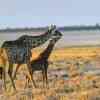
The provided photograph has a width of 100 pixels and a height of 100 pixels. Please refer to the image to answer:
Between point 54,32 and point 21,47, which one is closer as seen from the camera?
point 21,47

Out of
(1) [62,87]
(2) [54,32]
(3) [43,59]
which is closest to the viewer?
(2) [54,32]

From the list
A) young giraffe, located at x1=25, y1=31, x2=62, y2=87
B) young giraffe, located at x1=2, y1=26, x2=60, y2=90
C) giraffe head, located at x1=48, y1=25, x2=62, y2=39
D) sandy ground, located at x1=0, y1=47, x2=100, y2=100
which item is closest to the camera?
sandy ground, located at x1=0, y1=47, x2=100, y2=100

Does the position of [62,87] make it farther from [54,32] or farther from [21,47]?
[21,47]

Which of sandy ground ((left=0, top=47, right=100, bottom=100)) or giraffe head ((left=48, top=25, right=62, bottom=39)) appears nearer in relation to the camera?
sandy ground ((left=0, top=47, right=100, bottom=100))

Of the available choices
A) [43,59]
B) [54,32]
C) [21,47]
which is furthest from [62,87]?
[21,47]

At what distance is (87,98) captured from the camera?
20375mm

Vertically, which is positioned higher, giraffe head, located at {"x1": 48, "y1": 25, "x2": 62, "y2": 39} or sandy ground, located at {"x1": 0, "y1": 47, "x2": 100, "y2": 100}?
giraffe head, located at {"x1": 48, "y1": 25, "x2": 62, "y2": 39}

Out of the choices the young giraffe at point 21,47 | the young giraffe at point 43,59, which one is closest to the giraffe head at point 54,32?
the young giraffe at point 43,59

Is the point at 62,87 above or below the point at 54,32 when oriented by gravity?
below

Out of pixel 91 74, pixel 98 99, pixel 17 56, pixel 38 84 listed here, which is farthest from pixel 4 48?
pixel 91 74

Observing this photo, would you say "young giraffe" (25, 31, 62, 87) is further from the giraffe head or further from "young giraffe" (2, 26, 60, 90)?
"young giraffe" (2, 26, 60, 90)

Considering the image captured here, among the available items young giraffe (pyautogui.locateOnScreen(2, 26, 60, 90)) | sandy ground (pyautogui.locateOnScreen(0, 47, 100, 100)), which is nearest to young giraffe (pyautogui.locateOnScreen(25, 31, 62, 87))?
young giraffe (pyautogui.locateOnScreen(2, 26, 60, 90))

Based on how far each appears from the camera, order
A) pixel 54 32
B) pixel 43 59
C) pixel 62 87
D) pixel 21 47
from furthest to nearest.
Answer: pixel 62 87, pixel 43 59, pixel 54 32, pixel 21 47

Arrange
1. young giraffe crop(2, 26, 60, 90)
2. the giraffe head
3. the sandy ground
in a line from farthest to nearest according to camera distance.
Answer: the giraffe head < young giraffe crop(2, 26, 60, 90) < the sandy ground
